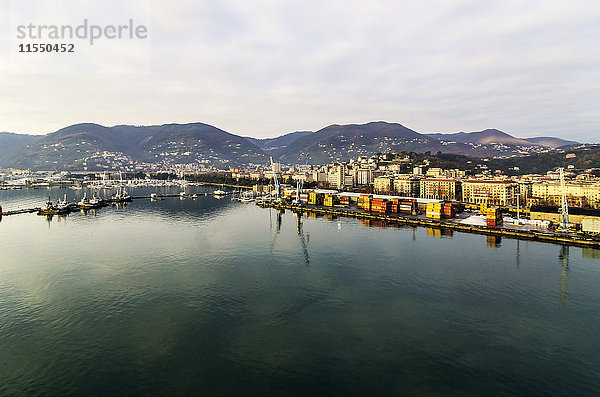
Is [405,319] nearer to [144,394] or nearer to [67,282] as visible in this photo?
[144,394]

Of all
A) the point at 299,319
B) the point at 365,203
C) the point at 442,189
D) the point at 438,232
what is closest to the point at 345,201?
the point at 365,203

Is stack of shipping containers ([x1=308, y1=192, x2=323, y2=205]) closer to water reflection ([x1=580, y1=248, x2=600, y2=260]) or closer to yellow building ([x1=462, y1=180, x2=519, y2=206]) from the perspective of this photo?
yellow building ([x1=462, y1=180, x2=519, y2=206])

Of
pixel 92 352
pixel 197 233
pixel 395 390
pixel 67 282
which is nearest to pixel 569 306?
pixel 395 390

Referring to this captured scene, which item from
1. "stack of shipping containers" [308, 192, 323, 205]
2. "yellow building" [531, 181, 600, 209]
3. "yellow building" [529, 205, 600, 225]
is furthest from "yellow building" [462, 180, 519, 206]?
→ "stack of shipping containers" [308, 192, 323, 205]

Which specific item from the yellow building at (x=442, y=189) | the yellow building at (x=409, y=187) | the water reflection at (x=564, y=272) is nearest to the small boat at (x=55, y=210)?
the water reflection at (x=564, y=272)

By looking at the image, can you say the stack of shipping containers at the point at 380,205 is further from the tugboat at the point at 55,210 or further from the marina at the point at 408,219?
the tugboat at the point at 55,210
